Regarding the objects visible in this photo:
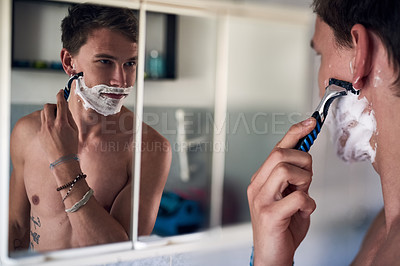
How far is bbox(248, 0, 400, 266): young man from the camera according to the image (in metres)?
0.80

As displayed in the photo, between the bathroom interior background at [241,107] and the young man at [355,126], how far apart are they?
279 millimetres

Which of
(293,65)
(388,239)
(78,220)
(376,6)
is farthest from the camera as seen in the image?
(293,65)

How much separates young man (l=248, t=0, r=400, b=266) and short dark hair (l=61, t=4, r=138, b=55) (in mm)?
439

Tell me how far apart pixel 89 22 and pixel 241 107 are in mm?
557

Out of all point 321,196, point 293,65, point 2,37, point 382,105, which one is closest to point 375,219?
point 321,196

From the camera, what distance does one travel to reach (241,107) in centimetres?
125

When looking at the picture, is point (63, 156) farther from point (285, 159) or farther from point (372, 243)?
point (372, 243)

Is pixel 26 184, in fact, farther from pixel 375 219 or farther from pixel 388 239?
pixel 375 219

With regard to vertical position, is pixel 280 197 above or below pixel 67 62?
below

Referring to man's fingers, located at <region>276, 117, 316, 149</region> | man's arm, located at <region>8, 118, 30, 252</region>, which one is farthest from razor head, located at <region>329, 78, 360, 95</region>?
man's arm, located at <region>8, 118, 30, 252</region>

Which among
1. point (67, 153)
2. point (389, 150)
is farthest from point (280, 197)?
point (67, 153)

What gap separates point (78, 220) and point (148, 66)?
A: 0.39 m

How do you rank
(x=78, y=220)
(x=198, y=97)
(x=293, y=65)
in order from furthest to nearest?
1. (x=293, y=65)
2. (x=198, y=97)
3. (x=78, y=220)

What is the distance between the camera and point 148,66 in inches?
37.6
